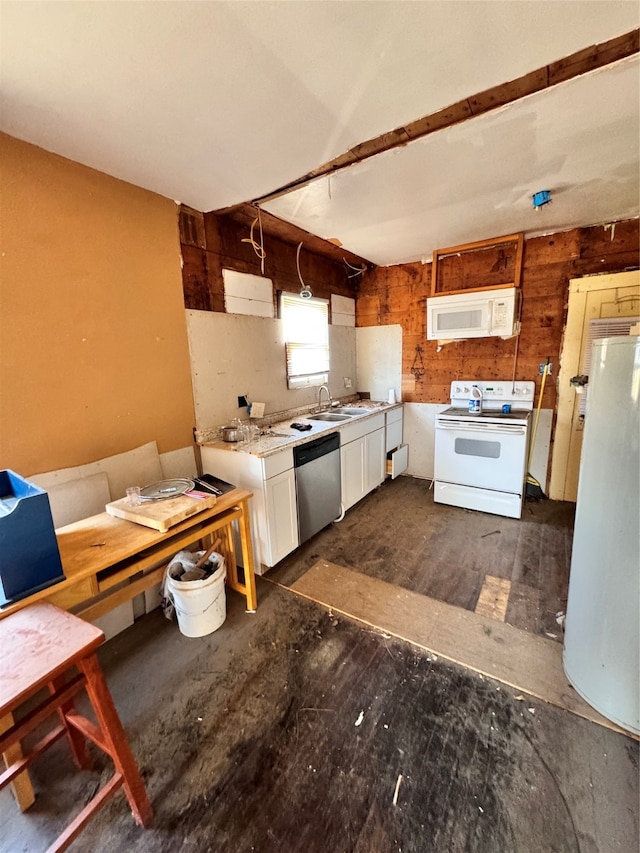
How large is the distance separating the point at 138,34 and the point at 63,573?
1826 mm

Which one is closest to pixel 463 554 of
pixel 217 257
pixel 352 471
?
pixel 352 471

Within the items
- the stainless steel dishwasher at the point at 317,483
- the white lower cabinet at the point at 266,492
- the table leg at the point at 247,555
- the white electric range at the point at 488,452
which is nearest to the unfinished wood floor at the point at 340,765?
the table leg at the point at 247,555

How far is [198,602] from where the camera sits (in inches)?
73.9

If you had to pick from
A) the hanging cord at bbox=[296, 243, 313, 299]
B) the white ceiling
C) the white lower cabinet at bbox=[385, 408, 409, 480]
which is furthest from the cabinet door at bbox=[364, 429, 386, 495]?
the white ceiling

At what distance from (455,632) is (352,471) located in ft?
5.16

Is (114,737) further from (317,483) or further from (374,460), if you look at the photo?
Result: (374,460)

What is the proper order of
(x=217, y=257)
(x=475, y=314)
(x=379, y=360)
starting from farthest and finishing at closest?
(x=379, y=360) < (x=475, y=314) < (x=217, y=257)

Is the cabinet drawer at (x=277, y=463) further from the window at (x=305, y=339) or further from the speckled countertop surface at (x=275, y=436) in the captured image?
the window at (x=305, y=339)

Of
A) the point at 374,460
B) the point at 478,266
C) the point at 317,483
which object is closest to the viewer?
the point at 317,483

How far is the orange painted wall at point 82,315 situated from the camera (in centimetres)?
161

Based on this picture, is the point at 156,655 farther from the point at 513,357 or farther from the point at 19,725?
the point at 513,357

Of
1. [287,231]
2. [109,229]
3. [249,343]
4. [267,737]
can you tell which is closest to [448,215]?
[287,231]

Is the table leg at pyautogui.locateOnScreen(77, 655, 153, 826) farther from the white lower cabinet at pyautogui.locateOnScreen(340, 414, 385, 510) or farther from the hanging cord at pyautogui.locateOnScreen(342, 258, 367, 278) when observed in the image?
the hanging cord at pyautogui.locateOnScreen(342, 258, 367, 278)

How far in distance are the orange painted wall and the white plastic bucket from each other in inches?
34.5
